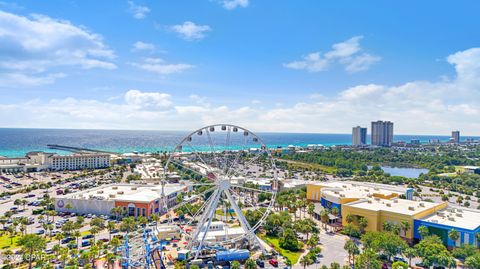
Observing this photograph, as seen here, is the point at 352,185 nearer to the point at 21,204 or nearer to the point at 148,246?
the point at 148,246

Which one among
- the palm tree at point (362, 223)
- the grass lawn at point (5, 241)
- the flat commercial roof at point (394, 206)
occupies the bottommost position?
the grass lawn at point (5, 241)

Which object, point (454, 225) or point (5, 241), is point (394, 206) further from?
point (5, 241)

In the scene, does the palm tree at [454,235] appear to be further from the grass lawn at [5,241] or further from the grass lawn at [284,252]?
the grass lawn at [5,241]

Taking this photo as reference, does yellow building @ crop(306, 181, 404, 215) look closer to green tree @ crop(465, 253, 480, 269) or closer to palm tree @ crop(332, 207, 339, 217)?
palm tree @ crop(332, 207, 339, 217)

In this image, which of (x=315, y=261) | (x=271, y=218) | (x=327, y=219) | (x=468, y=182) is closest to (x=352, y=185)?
(x=327, y=219)

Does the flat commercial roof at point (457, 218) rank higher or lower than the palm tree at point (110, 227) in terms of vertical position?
higher

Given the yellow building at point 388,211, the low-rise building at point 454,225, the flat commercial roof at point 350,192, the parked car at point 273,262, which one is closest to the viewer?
the parked car at point 273,262

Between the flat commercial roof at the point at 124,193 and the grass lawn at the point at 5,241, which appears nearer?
the grass lawn at the point at 5,241

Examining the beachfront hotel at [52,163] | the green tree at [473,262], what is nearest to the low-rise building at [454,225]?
the green tree at [473,262]
